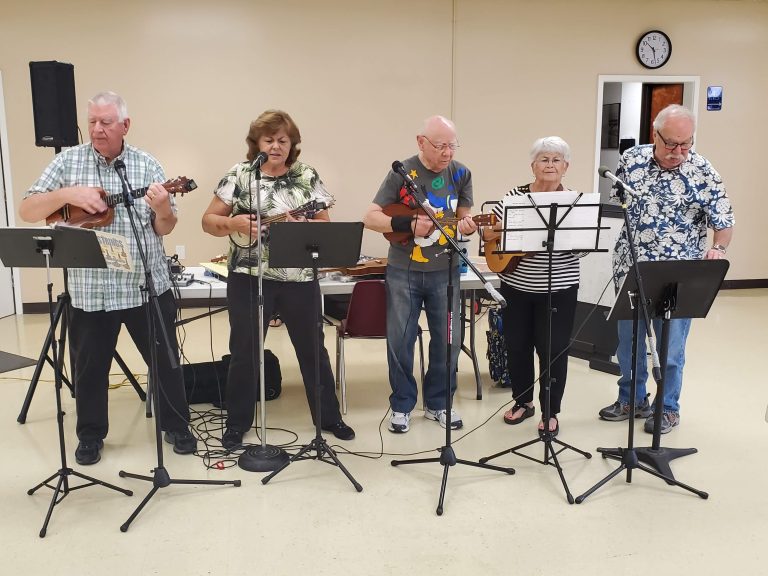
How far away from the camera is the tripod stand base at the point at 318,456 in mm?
2850

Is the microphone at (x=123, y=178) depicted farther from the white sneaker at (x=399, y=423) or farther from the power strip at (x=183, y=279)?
the white sneaker at (x=399, y=423)

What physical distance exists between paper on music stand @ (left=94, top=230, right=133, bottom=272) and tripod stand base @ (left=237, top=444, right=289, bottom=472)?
1062mm

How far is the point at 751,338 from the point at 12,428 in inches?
201

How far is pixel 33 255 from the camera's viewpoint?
8.30 ft

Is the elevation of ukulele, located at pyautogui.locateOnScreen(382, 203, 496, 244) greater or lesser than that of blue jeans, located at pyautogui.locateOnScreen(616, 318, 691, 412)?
greater

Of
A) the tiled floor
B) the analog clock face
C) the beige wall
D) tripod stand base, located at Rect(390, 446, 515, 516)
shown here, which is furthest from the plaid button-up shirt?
the analog clock face

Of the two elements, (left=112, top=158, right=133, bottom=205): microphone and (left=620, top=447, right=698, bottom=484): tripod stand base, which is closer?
(left=112, top=158, right=133, bottom=205): microphone

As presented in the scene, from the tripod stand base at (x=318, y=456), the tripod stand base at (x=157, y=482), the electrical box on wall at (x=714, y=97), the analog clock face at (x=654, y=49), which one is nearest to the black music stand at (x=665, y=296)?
the tripod stand base at (x=318, y=456)

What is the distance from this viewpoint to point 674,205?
3164 millimetres

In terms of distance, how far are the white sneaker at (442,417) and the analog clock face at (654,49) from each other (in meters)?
4.91

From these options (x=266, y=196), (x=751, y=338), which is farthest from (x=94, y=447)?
(x=751, y=338)

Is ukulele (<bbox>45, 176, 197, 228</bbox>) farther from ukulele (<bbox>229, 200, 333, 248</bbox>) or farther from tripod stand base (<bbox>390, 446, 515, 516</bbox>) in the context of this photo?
tripod stand base (<bbox>390, 446, 515, 516</bbox>)

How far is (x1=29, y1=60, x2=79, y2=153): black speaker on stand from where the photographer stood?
12.8 ft

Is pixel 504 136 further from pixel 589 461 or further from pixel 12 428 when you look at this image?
pixel 12 428
